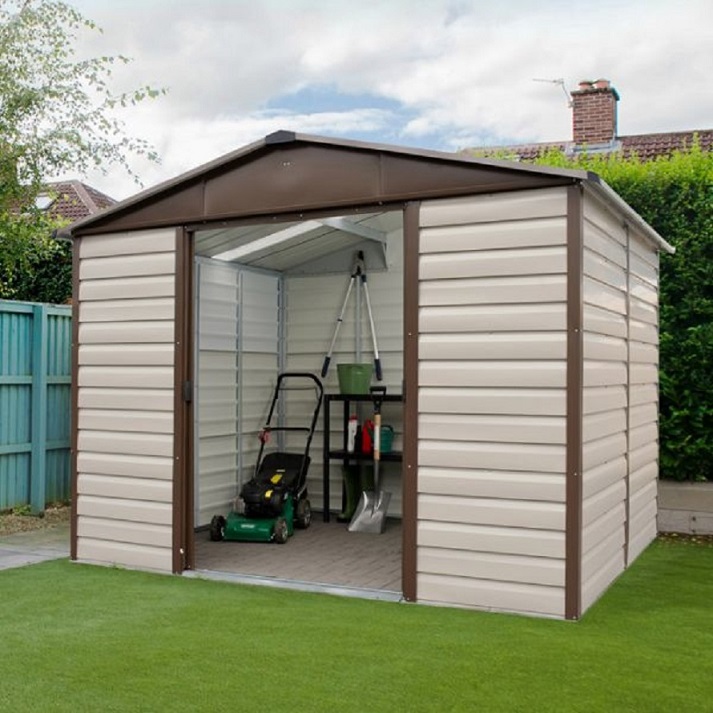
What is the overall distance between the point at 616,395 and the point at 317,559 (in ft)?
7.74

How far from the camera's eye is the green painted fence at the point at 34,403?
8.06 m

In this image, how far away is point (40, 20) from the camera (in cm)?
966

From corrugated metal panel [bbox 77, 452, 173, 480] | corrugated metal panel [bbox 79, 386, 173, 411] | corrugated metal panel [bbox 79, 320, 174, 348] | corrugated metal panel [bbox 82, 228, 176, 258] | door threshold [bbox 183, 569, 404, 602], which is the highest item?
corrugated metal panel [bbox 82, 228, 176, 258]

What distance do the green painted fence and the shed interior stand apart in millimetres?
1618

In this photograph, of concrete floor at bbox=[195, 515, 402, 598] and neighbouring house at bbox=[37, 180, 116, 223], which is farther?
neighbouring house at bbox=[37, 180, 116, 223]

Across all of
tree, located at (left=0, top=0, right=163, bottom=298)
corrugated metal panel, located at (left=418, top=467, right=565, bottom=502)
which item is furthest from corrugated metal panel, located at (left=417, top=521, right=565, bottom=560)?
tree, located at (left=0, top=0, right=163, bottom=298)

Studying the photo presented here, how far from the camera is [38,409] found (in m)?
8.27

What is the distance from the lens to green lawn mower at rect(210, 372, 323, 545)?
7066 mm

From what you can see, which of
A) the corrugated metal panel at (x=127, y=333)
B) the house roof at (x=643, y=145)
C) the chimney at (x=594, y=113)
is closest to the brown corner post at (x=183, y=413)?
the corrugated metal panel at (x=127, y=333)

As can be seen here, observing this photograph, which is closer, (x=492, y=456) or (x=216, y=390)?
(x=492, y=456)

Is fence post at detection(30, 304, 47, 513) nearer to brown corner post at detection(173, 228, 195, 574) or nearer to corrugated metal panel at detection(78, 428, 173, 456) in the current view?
corrugated metal panel at detection(78, 428, 173, 456)

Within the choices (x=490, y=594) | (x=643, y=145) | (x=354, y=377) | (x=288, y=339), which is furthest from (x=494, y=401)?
(x=643, y=145)

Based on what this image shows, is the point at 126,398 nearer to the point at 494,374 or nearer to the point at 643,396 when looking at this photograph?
the point at 494,374

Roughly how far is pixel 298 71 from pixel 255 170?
6.79 m
